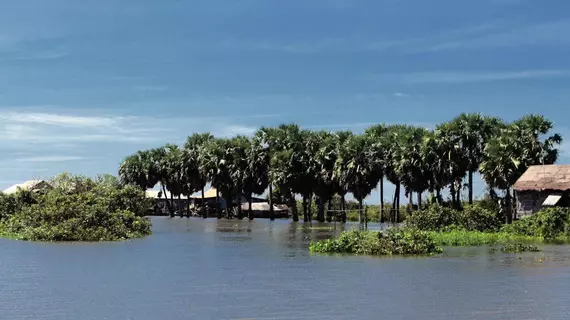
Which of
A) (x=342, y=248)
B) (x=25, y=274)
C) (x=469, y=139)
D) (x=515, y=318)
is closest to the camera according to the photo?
(x=515, y=318)

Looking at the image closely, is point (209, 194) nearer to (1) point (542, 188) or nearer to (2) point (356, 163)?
(2) point (356, 163)

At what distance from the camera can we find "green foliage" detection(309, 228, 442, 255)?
31609mm

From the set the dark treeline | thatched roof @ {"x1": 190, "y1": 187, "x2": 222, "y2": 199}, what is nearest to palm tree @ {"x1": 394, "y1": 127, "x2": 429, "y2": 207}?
the dark treeline

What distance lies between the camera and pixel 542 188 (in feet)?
168

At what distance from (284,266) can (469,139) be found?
136 feet

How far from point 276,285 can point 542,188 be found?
115 feet

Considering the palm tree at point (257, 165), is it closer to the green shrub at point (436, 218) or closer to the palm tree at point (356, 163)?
the palm tree at point (356, 163)

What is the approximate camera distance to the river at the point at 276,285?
16812mm

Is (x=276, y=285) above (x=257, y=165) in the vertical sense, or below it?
below

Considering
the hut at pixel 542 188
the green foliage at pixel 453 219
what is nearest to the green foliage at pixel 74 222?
the green foliage at pixel 453 219

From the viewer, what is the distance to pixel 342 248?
3281 cm

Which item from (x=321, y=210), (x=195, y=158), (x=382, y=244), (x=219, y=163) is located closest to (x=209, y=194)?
(x=195, y=158)

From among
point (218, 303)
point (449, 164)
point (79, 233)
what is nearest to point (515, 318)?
point (218, 303)

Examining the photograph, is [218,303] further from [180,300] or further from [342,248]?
[342,248]
